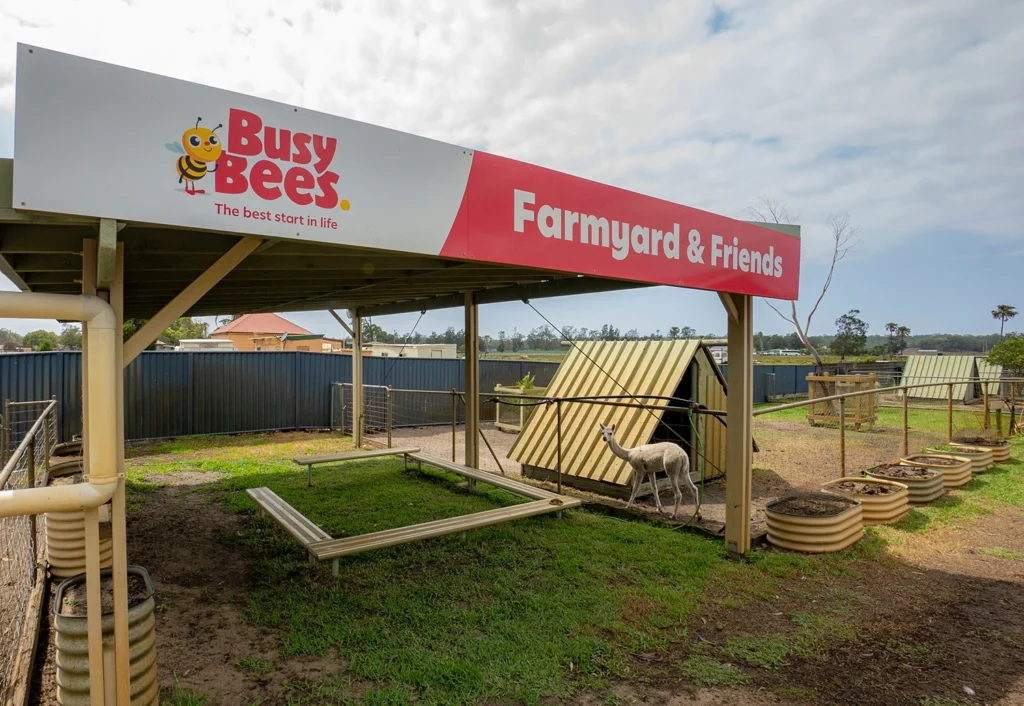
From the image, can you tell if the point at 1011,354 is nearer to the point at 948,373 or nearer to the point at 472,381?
the point at 948,373

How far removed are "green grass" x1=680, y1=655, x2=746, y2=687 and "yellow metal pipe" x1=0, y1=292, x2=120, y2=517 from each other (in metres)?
3.19

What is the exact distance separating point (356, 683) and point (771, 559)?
378 centimetres

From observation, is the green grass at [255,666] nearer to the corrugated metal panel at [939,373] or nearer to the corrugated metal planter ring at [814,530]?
the corrugated metal planter ring at [814,530]

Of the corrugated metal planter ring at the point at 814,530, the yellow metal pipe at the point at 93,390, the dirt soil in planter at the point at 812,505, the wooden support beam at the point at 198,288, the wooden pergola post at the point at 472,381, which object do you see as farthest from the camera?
the wooden pergola post at the point at 472,381

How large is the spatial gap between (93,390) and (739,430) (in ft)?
16.2

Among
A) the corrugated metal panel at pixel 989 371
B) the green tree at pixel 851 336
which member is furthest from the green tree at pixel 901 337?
the corrugated metal panel at pixel 989 371

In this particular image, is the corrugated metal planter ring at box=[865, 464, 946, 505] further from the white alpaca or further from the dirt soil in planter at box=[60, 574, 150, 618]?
the dirt soil in planter at box=[60, 574, 150, 618]

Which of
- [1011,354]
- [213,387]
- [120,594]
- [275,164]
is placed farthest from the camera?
[1011,354]

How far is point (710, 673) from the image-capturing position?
3344 millimetres

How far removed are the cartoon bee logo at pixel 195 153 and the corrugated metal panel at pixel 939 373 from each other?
2575 centimetres

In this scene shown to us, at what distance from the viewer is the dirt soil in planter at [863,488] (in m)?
6.41

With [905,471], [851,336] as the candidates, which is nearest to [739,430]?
[905,471]

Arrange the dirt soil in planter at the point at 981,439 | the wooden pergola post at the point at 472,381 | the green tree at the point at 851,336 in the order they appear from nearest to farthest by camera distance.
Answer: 1. the wooden pergola post at the point at 472,381
2. the dirt soil in planter at the point at 981,439
3. the green tree at the point at 851,336

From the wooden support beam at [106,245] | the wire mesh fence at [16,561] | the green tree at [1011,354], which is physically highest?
the wooden support beam at [106,245]
